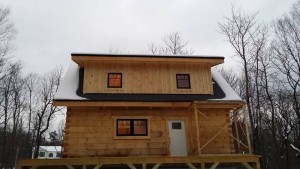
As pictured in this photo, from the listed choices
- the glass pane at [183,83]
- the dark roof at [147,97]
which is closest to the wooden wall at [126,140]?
the dark roof at [147,97]

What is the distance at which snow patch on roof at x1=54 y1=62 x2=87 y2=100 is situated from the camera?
45.1 ft

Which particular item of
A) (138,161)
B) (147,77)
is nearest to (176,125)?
(147,77)

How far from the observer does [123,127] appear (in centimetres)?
1421

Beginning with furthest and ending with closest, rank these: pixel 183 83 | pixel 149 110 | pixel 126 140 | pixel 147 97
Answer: pixel 183 83, pixel 149 110, pixel 147 97, pixel 126 140

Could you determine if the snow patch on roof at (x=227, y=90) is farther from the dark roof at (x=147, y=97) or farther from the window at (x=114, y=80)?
the window at (x=114, y=80)

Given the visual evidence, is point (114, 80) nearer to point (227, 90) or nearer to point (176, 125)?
point (176, 125)

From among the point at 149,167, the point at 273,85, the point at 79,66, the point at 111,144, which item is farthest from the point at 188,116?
the point at 273,85

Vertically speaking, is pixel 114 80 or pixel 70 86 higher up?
pixel 114 80

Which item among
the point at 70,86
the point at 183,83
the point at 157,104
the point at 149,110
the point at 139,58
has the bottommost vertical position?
the point at 149,110

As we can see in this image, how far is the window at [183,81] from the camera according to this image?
620 inches

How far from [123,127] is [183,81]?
14.1ft

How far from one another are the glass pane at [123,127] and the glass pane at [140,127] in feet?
1.30

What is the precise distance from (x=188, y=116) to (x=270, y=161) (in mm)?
31813

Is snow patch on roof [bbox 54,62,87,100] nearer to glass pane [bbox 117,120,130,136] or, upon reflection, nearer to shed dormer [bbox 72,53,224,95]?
shed dormer [bbox 72,53,224,95]
